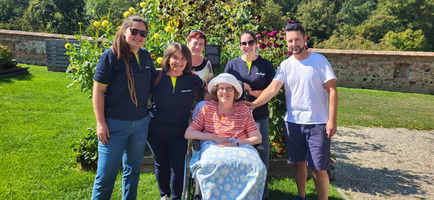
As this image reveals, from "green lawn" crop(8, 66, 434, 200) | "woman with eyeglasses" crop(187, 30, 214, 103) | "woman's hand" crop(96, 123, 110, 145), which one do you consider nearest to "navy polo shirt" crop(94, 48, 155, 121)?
"woman's hand" crop(96, 123, 110, 145)

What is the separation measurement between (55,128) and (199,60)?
3852 mm

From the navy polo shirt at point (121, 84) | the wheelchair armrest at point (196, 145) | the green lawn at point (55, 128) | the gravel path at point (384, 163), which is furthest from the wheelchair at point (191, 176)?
the gravel path at point (384, 163)

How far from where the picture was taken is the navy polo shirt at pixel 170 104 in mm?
2775

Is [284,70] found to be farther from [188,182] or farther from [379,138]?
[379,138]

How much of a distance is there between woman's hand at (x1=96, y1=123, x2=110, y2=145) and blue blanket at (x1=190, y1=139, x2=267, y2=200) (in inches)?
31.3

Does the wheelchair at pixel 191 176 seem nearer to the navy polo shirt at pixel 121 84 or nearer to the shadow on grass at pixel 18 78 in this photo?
the navy polo shirt at pixel 121 84

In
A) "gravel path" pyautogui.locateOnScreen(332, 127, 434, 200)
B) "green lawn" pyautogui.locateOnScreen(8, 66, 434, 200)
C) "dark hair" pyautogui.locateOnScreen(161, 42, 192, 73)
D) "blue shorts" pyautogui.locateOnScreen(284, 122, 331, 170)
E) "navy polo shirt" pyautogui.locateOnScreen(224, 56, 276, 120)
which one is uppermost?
"dark hair" pyautogui.locateOnScreen(161, 42, 192, 73)

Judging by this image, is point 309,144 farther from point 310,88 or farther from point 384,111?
point 384,111

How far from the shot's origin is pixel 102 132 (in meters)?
2.44

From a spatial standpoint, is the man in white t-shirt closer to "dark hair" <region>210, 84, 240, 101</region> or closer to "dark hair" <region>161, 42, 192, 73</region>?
"dark hair" <region>210, 84, 240, 101</region>

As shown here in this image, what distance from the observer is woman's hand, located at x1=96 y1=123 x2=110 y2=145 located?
2.43m

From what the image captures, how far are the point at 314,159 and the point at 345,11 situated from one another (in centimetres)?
4191

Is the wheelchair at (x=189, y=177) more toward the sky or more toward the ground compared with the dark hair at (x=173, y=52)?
more toward the ground

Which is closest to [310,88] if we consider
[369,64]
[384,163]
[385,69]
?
[384,163]
